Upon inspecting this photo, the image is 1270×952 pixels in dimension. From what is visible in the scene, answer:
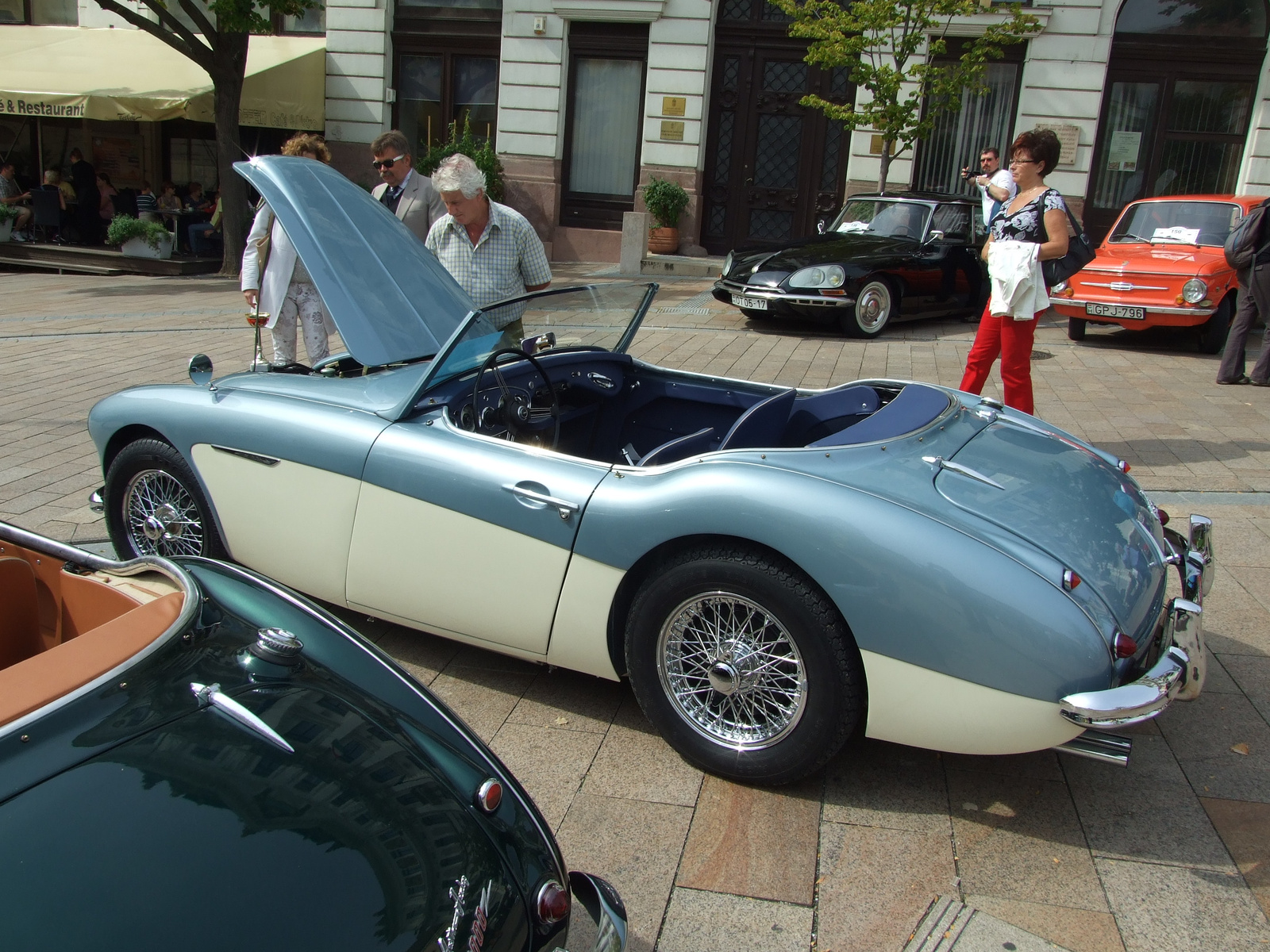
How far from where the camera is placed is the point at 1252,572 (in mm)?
4555

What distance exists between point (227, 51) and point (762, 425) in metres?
14.2

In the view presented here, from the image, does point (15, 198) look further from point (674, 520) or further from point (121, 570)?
point (674, 520)

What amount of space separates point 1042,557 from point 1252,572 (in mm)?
2596

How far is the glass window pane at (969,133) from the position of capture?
16.3 m

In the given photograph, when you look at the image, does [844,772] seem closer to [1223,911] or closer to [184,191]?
[1223,911]

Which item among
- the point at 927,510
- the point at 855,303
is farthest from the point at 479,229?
the point at 855,303

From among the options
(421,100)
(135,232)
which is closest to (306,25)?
(421,100)

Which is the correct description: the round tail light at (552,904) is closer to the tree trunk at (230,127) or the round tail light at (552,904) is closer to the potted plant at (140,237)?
the tree trunk at (230,127)

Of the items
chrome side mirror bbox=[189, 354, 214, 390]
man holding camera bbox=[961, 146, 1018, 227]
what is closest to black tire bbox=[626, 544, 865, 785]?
Answer: chrome side mirror bbox=[189, 354, 214, 390]

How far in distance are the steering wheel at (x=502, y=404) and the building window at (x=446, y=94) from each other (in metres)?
15.7

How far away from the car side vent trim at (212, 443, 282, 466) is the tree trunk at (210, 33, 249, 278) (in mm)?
12022

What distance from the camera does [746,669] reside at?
2.83 metres

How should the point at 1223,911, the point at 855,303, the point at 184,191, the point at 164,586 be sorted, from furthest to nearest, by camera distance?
1. the point at 184,191
2. the point at 855,303
3. the point at 1223,911
4. the point at 164,586

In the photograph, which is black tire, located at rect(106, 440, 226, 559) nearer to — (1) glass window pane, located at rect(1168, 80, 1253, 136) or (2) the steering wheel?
(2) the steering wheel
